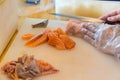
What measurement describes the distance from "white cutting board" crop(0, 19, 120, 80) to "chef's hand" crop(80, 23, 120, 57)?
2cm

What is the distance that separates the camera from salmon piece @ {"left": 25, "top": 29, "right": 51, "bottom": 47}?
686 mm

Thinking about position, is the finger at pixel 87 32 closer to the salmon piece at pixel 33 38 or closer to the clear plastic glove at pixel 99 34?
the clear plastic glove at pixel 99 34

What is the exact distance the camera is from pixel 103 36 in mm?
665

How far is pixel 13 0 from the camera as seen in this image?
75 cm

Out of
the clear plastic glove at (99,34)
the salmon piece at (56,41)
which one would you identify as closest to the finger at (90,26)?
the clear plastic glove at (99,34)

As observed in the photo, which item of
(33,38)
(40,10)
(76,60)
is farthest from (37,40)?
(40,10)

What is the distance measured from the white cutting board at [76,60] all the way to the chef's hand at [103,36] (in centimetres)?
2

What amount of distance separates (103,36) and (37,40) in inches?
7.9

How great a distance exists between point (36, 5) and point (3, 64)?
0.38 metres

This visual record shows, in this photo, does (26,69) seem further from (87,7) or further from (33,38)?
(87,7)

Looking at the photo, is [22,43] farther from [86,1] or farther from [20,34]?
[86,1]

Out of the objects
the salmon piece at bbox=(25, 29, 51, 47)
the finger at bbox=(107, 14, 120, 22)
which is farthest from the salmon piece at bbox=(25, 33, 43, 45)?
the finger at bbox=(107, 14, 120, 22)

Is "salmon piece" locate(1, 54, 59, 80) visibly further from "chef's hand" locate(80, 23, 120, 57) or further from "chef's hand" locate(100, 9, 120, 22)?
"chef's hand" locate(100, 9, 120, 22)

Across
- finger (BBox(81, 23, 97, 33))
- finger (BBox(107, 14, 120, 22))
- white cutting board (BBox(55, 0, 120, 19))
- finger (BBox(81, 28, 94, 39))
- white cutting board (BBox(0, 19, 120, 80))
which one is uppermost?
white cutting board (BBox(55, 0, 120, 19))
